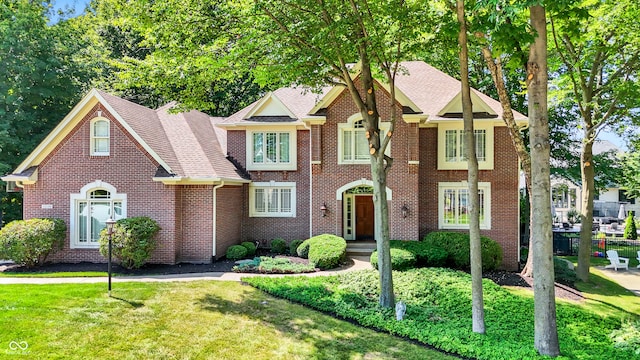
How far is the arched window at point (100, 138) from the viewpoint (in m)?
13.6

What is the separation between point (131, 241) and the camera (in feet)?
39.8

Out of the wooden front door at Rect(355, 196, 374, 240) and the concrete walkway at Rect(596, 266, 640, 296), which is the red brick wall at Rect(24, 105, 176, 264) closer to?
Result: the wooden front door at Rect(355, 196, 374, 240)

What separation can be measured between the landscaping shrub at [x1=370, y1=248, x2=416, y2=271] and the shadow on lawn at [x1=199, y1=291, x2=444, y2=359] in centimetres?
407

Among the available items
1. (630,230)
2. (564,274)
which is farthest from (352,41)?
(630,230)

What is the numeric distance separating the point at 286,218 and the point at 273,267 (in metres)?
4.23

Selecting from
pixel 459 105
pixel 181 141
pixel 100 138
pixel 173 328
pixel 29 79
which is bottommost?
pixel 173 328

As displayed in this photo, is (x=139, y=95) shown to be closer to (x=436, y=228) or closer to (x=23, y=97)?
(x=23, y=97)

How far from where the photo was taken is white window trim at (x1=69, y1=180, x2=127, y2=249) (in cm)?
1355

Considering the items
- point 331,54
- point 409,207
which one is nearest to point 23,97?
point 331,54

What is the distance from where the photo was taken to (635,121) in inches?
553

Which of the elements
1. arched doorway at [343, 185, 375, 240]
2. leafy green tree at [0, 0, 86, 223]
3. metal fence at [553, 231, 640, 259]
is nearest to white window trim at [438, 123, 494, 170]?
arched doorway at [343, 185, 375, 240]

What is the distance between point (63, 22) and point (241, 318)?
854 inches

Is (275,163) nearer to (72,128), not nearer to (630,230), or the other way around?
(72,128)

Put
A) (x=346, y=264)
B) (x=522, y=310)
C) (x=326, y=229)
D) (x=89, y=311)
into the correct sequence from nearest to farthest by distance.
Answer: (x=89, y=311), (x=522, y=310), (x=346, y=264), (x=326, y=229)
